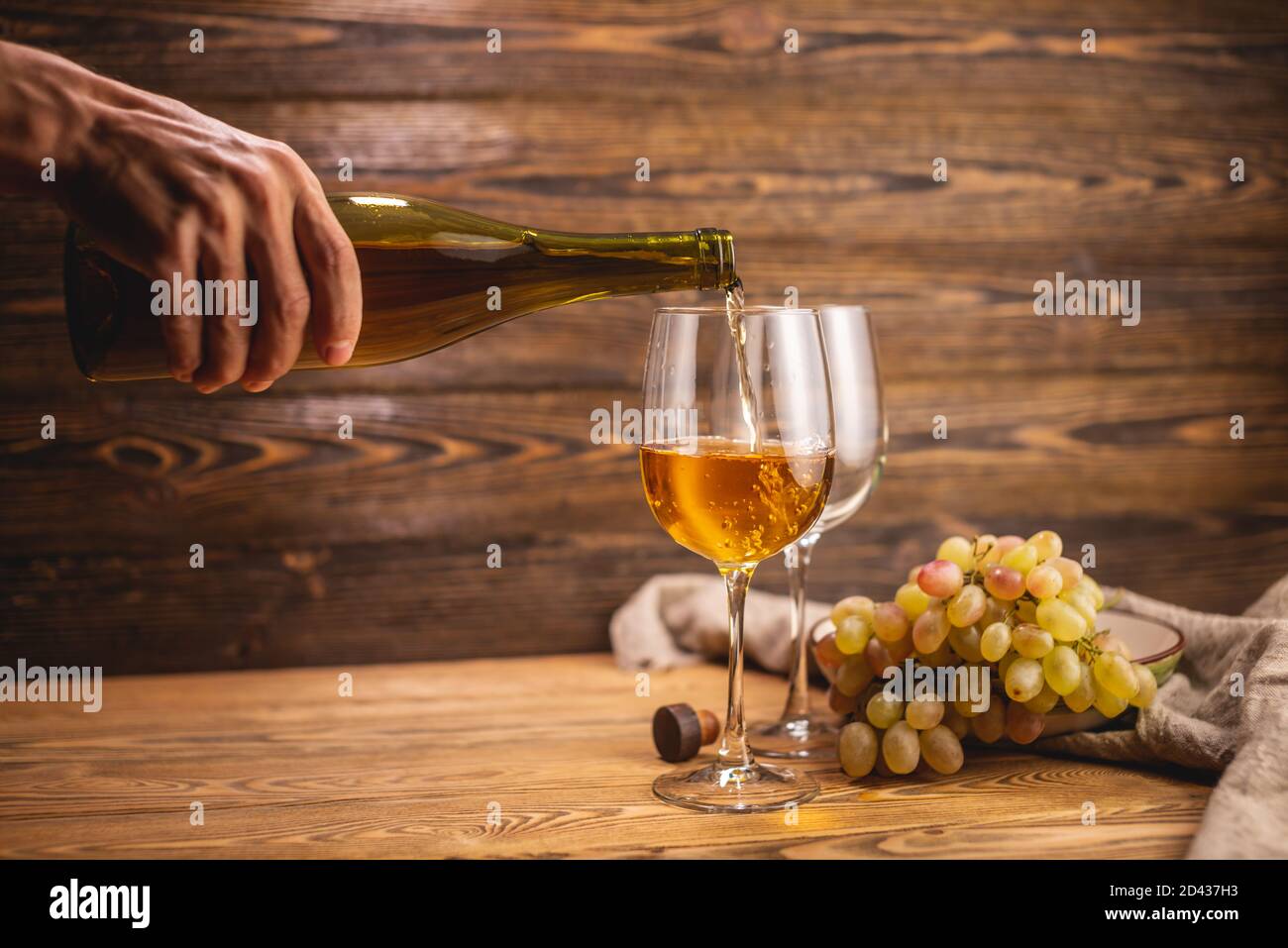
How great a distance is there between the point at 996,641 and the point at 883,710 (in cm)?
10

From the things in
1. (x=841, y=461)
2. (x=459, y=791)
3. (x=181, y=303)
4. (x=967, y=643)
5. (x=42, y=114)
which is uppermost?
(x=42, y=114)

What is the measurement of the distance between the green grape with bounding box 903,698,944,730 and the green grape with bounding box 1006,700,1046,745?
0.20 ft

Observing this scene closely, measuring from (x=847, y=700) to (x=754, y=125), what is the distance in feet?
2.37

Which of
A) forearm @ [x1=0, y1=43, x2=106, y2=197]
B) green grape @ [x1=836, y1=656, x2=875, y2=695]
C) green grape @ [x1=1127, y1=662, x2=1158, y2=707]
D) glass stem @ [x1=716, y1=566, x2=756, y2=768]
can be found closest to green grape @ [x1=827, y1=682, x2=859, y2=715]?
green grape @ [x1=836, y1=656, x2=875, y2=695]

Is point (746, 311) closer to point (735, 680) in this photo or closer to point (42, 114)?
point (735, 680)

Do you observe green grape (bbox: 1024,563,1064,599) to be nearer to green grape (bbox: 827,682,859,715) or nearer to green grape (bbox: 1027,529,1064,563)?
green grape (bbox: 1027,529,1064,563)

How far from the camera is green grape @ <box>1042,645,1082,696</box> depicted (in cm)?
91

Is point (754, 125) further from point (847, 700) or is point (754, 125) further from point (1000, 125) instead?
point (847, 700)

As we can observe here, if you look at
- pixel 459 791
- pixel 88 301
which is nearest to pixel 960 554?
pixel 459 791

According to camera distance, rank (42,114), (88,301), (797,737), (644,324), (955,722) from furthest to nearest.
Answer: (644,324)
(797,737)
(955,722)
(88,301)
(42,114)

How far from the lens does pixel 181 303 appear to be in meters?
0.75

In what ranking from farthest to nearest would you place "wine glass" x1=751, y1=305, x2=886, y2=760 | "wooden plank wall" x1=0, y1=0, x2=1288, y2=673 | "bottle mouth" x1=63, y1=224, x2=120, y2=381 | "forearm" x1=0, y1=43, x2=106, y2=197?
"wooden plank wall" x1=0, y1=0, x2=1288, y2=673 → "wine glass" x1=751, y1=305, x2=886, y2=760 → "bottle mouth" x1=63, y1=224, x2=120, y2=381 → "forearm" x1=0, y1=43, x2=106, y2=197

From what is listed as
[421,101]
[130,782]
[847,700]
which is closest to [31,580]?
[130,782]

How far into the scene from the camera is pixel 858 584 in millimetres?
1503
